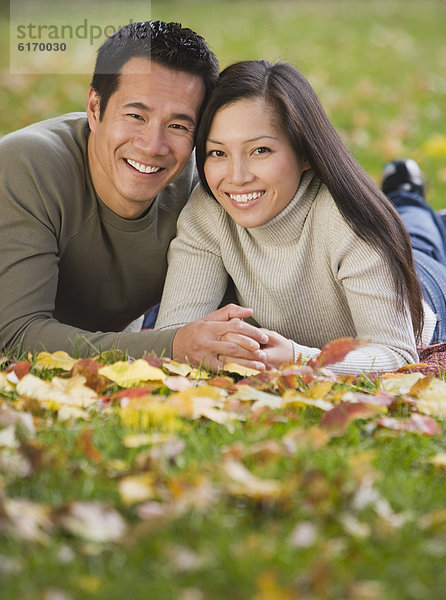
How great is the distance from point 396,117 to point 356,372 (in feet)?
14.9

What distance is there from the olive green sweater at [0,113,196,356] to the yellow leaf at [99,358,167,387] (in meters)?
0.31

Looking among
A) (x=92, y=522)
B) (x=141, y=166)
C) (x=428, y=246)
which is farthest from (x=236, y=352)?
(x=428, y=246)

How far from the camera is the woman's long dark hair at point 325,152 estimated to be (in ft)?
8.02

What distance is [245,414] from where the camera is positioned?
6.09 feet

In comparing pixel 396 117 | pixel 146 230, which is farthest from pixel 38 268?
pixel 396 117

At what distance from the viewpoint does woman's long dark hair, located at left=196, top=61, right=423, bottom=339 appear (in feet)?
8.02

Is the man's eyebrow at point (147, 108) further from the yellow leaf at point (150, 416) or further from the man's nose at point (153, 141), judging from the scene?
the yellow leaf at point (150, 416)

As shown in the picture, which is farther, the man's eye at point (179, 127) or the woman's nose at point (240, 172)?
the man's eye at point (179, 127)

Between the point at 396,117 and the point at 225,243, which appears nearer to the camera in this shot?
the point at 225,243

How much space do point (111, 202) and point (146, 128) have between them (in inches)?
11.8

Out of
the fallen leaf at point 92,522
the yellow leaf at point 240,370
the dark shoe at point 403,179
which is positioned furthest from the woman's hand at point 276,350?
the dark shoe at point 403,179

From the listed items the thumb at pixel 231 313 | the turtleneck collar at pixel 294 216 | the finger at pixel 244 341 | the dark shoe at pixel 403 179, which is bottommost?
the finger at pixel 244 341

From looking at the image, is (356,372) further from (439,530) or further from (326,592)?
(326,592)

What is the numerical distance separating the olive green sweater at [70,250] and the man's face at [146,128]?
0.14m
